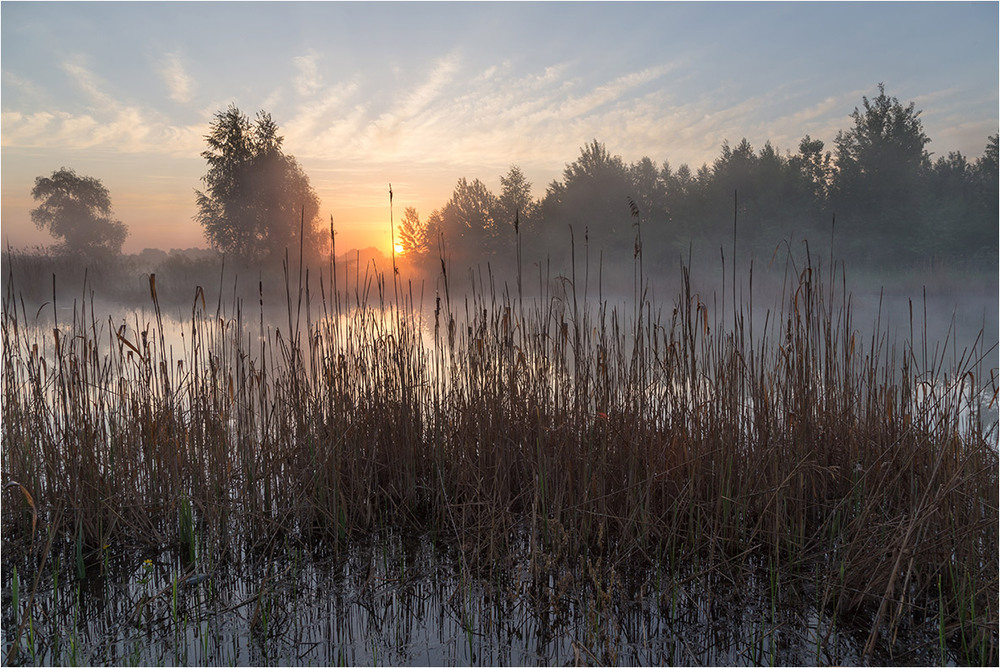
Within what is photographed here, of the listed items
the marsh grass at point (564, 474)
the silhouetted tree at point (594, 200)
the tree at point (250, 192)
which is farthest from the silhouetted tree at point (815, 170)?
the marsh grass at point (564, 474)

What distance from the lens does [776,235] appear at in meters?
18.1

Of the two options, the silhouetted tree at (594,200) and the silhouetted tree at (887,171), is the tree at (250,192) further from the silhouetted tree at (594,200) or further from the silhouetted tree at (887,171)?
the silhouetted tree at (887,171)

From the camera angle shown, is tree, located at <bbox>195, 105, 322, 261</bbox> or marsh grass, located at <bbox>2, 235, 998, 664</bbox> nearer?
marsh grass, located at <bbox>2, 235, 998, 664</bbox>

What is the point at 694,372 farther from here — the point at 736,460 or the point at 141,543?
the point at 141,543

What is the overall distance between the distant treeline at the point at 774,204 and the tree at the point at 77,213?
982 cm

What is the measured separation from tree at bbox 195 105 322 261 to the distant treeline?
12.2 ft

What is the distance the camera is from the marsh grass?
1616mm

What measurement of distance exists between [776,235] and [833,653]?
18606 mm

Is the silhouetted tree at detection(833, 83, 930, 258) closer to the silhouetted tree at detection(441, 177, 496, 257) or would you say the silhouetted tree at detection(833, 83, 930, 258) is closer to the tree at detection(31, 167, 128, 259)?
the silhouetted tree at detection(441, 177, 496, 257)

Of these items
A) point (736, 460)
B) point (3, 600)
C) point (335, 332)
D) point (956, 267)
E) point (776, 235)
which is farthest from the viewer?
point (776, 235)

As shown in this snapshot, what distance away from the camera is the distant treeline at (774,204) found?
56.0ft

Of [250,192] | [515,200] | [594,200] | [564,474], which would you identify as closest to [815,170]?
[594,200]

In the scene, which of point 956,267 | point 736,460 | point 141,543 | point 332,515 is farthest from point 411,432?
point 956,267

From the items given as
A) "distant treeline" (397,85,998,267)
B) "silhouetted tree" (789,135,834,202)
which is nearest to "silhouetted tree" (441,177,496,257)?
"distant treeline" (397,85,998,267)
